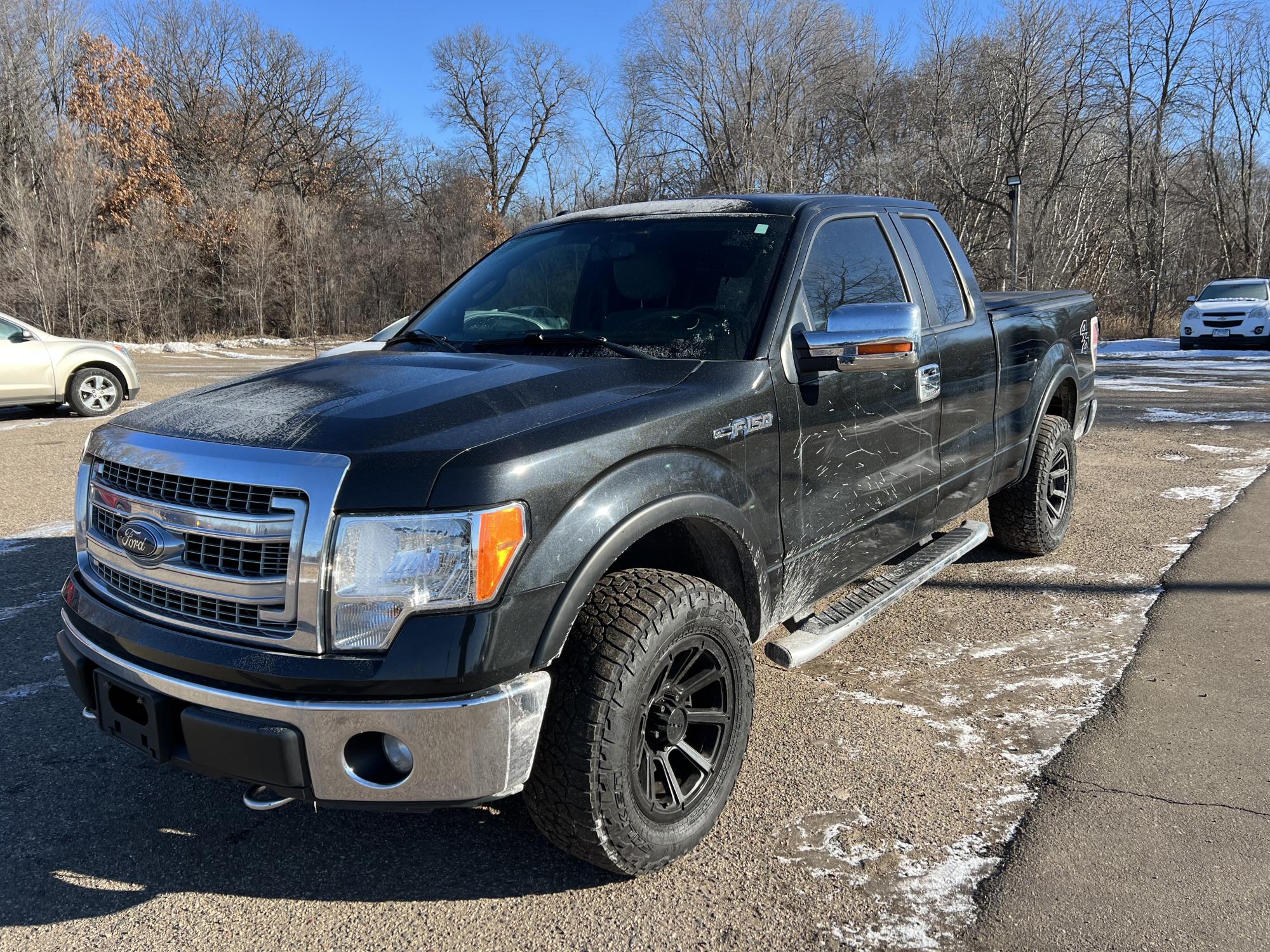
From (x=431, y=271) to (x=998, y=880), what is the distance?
137 feet

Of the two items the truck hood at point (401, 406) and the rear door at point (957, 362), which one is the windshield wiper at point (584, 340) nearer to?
the truck hood at point (401, 406)

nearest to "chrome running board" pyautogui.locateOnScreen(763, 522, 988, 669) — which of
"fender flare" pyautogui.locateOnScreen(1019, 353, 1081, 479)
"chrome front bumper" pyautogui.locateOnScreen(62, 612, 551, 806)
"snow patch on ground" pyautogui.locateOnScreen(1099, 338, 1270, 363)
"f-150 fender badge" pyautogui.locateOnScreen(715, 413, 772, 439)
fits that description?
"fender flare" pyautogui.locateOnScreen(1019, 353, 1081, 479)

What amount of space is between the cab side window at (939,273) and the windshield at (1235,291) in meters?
21.3

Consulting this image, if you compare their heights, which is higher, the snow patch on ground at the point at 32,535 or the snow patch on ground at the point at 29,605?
the snow patch on ground at the point at 32,535

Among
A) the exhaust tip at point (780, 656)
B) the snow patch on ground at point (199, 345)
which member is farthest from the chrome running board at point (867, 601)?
the snow patch on ground at point (199, 345)

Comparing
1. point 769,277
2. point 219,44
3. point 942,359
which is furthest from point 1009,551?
point 219,44

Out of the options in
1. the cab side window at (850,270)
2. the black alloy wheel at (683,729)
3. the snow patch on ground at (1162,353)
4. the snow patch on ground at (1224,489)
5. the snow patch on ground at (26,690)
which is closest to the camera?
the black alloy wheel at (683,729)

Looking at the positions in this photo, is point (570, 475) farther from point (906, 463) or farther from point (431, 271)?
point (431, 271)

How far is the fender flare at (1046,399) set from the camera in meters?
5.19

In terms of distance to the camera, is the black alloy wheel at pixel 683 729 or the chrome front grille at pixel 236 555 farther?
the black alloy wheel at pixel 683 729

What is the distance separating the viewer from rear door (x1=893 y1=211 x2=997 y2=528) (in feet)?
13.6

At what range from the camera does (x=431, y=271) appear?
1649 inches

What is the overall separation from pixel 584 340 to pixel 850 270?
1186 millimetres

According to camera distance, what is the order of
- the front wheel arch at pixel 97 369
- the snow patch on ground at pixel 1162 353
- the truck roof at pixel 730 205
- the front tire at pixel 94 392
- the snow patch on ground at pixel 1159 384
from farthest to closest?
1. the snow patch on ground at pixel 1162 353
2. the snow patch on ground at pixel 1159 384
3. the front tire at pixel 94 392
4. the front wheel arch at pixel 97 369
5. the truck roof at pixel 730 205
